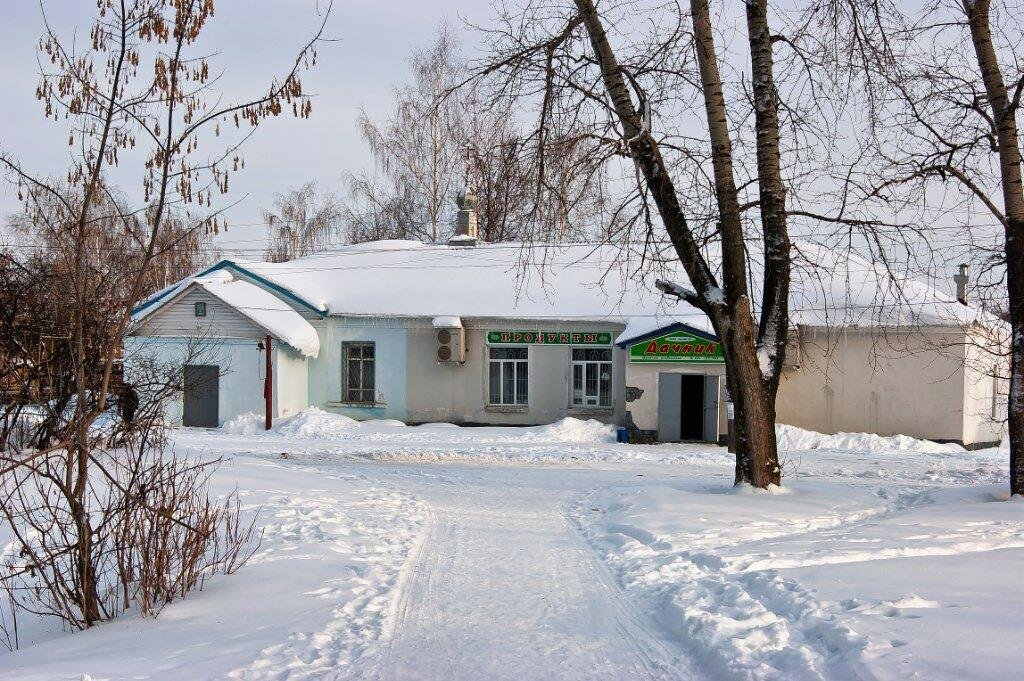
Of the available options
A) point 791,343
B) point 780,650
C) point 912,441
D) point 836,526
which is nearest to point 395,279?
point 791,343

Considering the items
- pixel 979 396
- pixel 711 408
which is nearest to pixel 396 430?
pixel 711 408

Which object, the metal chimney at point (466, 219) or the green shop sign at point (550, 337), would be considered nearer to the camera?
the green shop sign at point (550, 337)

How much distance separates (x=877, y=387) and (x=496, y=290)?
10.8m

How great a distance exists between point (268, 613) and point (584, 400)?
19.1 metres

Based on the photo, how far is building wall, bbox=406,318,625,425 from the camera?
2492 cm

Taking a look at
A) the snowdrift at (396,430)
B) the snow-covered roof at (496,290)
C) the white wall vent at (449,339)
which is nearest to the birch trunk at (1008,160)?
the snow-covered roof at (496,290)

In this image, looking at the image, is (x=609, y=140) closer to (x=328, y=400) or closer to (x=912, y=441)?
(x=912, y=441)

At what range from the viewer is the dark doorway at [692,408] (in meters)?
24.2

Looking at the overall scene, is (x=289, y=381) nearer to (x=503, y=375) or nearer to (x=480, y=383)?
(x=480, y=383)

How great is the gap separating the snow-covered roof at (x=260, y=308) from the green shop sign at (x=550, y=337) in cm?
520

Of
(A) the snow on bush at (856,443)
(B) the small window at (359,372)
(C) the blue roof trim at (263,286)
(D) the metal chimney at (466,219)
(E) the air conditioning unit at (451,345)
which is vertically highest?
(D) the metal chimney at (466,219)

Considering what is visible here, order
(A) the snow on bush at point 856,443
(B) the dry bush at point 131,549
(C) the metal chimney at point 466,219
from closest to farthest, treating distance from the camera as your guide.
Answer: (B) the dry bush at point 131,549 < (A) the snow on bush at point 856,443 < (C) the metal chimney at point 466,219

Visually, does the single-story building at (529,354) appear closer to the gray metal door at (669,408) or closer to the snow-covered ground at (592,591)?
the gray metal door at (669,408)

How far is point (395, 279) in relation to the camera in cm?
2758
